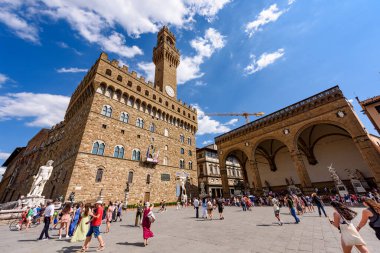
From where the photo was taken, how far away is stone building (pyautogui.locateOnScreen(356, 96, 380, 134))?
20.3 m

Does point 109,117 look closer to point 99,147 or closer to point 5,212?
point 99,147

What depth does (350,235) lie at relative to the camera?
325 cm

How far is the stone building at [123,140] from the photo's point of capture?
17625 mm

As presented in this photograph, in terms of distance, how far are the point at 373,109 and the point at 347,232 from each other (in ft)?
87.8

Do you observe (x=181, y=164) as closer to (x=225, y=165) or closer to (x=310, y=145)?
(x=225, y=165)

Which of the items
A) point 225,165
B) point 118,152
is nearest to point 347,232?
point 118,152

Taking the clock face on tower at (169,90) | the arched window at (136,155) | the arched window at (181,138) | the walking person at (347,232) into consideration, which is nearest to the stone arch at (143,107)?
the arched window at (136,155)

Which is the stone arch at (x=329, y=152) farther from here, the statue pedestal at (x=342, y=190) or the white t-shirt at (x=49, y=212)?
the white t-shirt at (x=49, y=212)

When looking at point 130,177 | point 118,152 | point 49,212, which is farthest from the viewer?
point 130,177

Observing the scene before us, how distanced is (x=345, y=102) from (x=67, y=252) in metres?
24.2

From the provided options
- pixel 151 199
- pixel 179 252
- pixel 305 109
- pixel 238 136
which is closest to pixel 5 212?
pixel 151 199

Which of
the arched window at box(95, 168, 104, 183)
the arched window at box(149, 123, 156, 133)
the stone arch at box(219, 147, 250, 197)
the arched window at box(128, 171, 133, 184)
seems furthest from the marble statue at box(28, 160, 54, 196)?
the stone arch at box(219, 147, 250, 197)

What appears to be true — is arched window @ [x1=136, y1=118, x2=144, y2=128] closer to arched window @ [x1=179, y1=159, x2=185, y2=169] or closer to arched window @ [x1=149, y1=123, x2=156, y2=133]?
arched window @ [x1=149, y1=123, x2=156, y2=133]

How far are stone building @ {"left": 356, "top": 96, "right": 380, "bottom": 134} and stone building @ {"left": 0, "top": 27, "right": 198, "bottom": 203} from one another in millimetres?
25142
